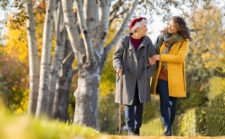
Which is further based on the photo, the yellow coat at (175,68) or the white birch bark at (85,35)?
the white birch bark at (85,35)

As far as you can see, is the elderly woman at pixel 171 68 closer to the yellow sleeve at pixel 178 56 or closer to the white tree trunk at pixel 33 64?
the yellow sleeve at pixel 178 56

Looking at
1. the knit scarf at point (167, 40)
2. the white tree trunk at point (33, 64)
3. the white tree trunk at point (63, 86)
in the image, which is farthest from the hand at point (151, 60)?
the white tree trunk at point (63, 86)

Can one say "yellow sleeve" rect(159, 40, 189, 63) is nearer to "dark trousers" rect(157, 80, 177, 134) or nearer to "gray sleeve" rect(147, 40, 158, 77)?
"gray sleeve" rect(147, 40, 158, 77)

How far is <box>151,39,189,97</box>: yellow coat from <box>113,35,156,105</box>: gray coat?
24 centimetres

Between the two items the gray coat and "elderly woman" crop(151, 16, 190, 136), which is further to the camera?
"elderly woman" crop(151, 16, 190, 136)

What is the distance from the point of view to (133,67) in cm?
556

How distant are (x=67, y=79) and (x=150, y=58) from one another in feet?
30.0

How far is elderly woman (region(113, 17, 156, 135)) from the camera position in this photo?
5496 millimetres

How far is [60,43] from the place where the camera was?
490 inches

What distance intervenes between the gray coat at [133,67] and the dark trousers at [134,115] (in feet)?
0.41

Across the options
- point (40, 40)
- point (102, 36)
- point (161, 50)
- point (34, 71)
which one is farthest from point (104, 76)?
point (161, 50)

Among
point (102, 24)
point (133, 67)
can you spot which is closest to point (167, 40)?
point (133, 67)

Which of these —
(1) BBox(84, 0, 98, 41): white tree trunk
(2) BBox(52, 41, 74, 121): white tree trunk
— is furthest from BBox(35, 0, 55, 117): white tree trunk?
(2) BBox(52, 41, 74, 121): white tree trunk

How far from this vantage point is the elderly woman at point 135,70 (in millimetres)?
5496
